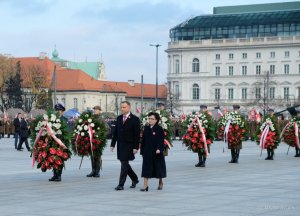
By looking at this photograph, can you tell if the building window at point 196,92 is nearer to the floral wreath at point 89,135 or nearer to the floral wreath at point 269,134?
the floral wreath at point 269,134

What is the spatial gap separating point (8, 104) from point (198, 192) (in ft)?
312

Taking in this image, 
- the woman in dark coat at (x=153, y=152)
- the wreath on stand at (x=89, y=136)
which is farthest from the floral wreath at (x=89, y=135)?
the woman in dark coat at (x=153, y=152)

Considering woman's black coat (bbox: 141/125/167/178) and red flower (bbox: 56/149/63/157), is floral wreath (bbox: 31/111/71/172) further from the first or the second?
woman's black coat (bbox: 141/125/167/178)

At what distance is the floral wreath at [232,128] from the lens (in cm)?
2628

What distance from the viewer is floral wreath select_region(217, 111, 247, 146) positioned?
1035 inches

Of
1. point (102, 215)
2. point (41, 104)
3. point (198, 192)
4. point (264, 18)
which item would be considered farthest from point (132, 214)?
point (264, 18)

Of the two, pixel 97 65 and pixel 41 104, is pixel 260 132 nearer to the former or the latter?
pixel 41 104

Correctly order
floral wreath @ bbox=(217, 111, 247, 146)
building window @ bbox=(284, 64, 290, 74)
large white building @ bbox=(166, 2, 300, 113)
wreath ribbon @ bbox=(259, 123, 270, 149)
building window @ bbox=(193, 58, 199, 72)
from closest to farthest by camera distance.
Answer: floral wreath @ bbox=(217, 111, 247, 146) < wreath ribbon @ bbox=(259, 123, 270, 149) < large white building @ bbox=(166, 2, 300, 113) < building window @ bbox=(284, 64, 290, 74) < building window @ bbox=(193, 58, 199, 72)

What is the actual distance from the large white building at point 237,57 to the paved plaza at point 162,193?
107 meters

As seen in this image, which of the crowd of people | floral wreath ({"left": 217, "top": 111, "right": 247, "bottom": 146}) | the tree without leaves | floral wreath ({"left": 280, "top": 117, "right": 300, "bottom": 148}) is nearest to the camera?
the crowd of people

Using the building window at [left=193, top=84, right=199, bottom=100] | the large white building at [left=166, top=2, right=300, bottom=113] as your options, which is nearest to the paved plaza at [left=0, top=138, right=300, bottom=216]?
the large white building at [left=166, top=2, right=300, bottom=113]

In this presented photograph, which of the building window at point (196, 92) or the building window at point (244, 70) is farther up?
the building window at point (244, 70)

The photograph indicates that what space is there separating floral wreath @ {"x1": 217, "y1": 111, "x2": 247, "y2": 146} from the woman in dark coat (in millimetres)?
9651

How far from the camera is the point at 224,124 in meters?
26.8
